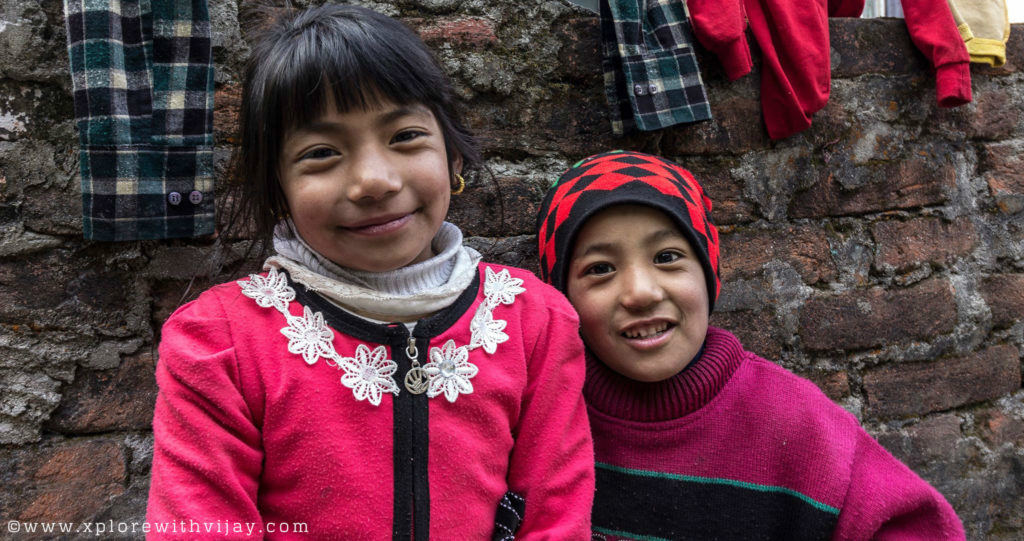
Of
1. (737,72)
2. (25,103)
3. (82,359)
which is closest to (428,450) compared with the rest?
(82,359)

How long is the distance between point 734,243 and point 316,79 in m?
1.24

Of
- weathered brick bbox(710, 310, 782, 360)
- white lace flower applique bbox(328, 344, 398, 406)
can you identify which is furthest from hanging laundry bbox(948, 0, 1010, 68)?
white lace flower applique bbox(328, 344, 398, 406)

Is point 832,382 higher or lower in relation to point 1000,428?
higher

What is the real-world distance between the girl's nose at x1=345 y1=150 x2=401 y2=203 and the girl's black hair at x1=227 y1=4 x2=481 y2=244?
3.6 inches

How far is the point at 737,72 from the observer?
5.79 ft

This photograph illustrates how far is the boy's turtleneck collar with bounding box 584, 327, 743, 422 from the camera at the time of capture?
1422 mm

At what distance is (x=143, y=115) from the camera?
1345 millimetres

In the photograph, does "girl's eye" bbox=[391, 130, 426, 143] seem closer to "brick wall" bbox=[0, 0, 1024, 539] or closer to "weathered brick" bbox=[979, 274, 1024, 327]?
"brick wall" bbox=[0, 0, 1024, 539]

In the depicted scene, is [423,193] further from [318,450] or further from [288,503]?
[288,503]

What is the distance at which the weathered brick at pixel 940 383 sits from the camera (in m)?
1.96

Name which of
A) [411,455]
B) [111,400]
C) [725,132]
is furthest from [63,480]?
[725,132]

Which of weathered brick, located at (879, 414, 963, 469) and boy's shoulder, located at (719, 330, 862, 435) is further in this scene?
weathered brick, located at (879, 414, 963, 469)

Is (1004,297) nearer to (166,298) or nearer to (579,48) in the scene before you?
(579,48)

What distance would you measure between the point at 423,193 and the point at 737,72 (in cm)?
104
